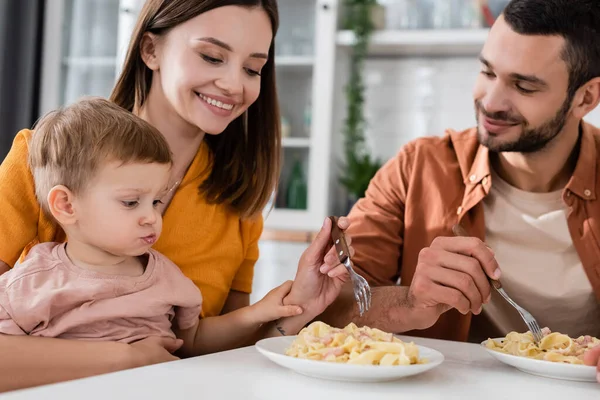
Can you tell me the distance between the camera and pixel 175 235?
5.29ft

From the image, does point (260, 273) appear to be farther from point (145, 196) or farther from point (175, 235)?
point (145, 196)

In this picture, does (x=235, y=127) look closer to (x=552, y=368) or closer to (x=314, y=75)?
(x=552, y=368)

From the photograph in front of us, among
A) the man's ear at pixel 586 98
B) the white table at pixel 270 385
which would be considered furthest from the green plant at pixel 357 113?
the white table at pixel 270 385

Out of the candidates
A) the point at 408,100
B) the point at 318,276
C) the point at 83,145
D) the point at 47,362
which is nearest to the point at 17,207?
the point at 83,145

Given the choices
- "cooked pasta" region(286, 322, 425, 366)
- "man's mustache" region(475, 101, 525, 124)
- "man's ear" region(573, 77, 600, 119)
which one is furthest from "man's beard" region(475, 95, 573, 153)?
"cooked pasta" region(286, 322, 425, 366)

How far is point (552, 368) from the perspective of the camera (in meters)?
1.12

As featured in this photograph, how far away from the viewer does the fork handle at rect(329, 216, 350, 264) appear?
137 cm

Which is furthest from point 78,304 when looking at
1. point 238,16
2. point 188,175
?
point 238,16

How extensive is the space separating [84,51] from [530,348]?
3.48 m

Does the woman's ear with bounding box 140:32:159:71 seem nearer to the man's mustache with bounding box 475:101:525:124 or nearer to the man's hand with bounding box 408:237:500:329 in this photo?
the man's hand with bounding box 408:237:500:329

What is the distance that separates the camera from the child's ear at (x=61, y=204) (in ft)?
4.24

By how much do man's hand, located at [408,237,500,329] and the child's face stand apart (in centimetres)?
55

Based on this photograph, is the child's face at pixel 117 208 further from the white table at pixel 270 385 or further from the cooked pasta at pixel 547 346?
the cooked pasta at pixel 547 346

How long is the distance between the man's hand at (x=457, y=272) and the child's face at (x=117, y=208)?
0.55 m
